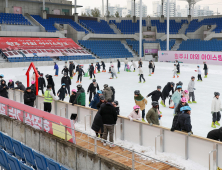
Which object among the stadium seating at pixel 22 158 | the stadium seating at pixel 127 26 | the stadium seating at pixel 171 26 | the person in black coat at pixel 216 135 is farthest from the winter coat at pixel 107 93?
the stadium seating at pixel 171 26

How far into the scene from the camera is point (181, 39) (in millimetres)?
50312

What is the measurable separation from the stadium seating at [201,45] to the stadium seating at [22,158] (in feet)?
121

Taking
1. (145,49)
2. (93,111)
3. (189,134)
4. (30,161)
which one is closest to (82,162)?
(30,161)

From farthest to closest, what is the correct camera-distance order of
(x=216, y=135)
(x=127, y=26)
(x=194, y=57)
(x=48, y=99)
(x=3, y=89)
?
(x=127, y=26) < (x=194, y=57) < (x=3, y=89) < (x=48, y=99) < (x=216, y=135)

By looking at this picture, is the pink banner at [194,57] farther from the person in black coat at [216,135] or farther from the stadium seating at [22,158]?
the stadium seating at [22,158]

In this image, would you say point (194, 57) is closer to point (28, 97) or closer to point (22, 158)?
point (28, 97)

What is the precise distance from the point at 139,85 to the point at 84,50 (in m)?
20.7

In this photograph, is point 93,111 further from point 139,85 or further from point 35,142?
point 139,85

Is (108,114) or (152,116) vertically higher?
(108,114)

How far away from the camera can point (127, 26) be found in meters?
52.9

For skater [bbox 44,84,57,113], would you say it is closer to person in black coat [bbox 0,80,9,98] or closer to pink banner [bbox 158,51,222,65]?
person in black coat [bbox 0,80,9,98]

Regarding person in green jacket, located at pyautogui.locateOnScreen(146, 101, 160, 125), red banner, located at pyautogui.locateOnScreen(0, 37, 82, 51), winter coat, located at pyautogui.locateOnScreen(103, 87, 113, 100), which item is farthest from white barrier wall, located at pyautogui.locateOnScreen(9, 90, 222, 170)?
red banner, located at pyautogui.locateOnScreen(0, 37, 82, 51)

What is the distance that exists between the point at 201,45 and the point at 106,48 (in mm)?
14331

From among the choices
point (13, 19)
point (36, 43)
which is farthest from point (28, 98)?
point (13, 19)
